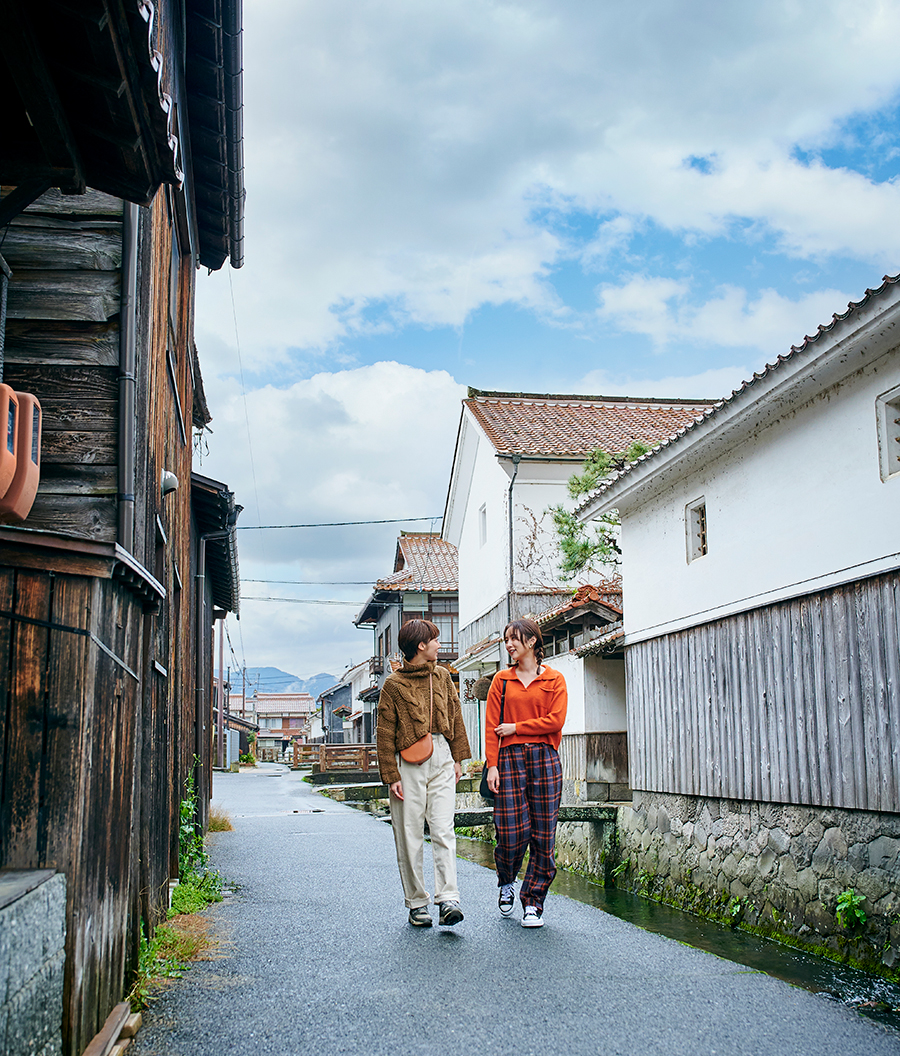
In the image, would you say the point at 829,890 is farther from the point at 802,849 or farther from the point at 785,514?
the point at 785,514

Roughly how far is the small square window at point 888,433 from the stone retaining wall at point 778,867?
287 cm

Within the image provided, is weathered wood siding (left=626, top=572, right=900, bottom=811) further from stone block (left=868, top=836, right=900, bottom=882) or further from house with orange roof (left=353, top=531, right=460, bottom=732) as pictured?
house with orange roof (left=353, top=531, right=460, bottom=732)

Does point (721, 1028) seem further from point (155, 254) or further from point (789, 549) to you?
point (789, 549)

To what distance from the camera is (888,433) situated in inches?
316

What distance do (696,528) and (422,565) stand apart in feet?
90.0

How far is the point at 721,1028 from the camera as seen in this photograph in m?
4.22

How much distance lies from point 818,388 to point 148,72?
710 centimetres

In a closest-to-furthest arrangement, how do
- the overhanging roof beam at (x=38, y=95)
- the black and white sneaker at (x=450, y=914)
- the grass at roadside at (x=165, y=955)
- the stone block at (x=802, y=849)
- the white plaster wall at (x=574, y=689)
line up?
1. the overhanging roof beam at (x=38, y=95)
2. the grass at roadside at (x=165, y=955)
3. the black and white sneaker at (x=450, y=914)
4. the stone block at (x=802, y=849)
5. the white plaster wall at (x=574, y=689)

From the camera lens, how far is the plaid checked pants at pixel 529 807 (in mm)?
6230

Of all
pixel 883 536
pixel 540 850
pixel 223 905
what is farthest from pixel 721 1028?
pixel 883 536

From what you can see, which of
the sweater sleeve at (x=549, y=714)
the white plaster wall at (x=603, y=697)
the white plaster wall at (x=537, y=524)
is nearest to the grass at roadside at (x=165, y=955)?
the sweater sleeve at (x=549, y=714)

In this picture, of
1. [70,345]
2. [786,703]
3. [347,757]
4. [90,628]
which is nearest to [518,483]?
[786,703]

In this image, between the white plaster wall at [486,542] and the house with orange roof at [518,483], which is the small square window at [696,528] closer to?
the house with orange roof at [518,483]

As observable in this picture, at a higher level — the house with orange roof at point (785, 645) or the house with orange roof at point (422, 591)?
the house with orange roof at point (422, 591)
